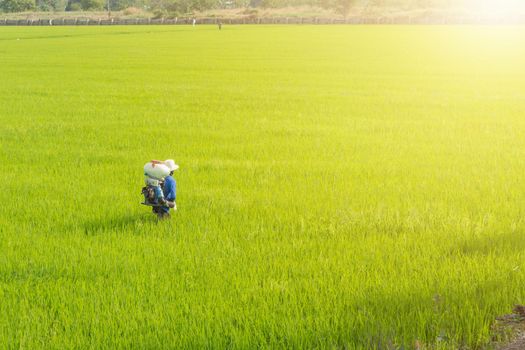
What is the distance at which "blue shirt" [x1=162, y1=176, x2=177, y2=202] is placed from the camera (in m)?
5.15


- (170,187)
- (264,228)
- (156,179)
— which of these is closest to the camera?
(156,179)

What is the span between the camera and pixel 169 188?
17.1 feet

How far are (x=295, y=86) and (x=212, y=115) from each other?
649cm

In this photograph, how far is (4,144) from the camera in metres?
9.88

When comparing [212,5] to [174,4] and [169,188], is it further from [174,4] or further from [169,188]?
[169,188]

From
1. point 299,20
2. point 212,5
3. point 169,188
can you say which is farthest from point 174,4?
point 169,188

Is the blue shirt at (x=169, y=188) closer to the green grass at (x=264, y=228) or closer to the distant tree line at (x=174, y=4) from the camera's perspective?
the green grass at (x=264, y=228)

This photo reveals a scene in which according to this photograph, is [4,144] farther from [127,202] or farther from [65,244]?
[65,244]

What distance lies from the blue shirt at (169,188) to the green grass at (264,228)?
28 cm

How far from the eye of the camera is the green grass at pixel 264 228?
3646mm

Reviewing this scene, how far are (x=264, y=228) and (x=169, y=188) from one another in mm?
820

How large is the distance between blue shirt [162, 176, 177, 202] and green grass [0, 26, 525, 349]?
0.91 feet

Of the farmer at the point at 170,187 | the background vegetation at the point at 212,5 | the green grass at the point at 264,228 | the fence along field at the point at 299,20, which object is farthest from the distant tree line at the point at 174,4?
the farmer at the point at 170,187

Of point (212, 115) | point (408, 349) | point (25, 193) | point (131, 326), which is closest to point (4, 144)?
point (25, 193)
